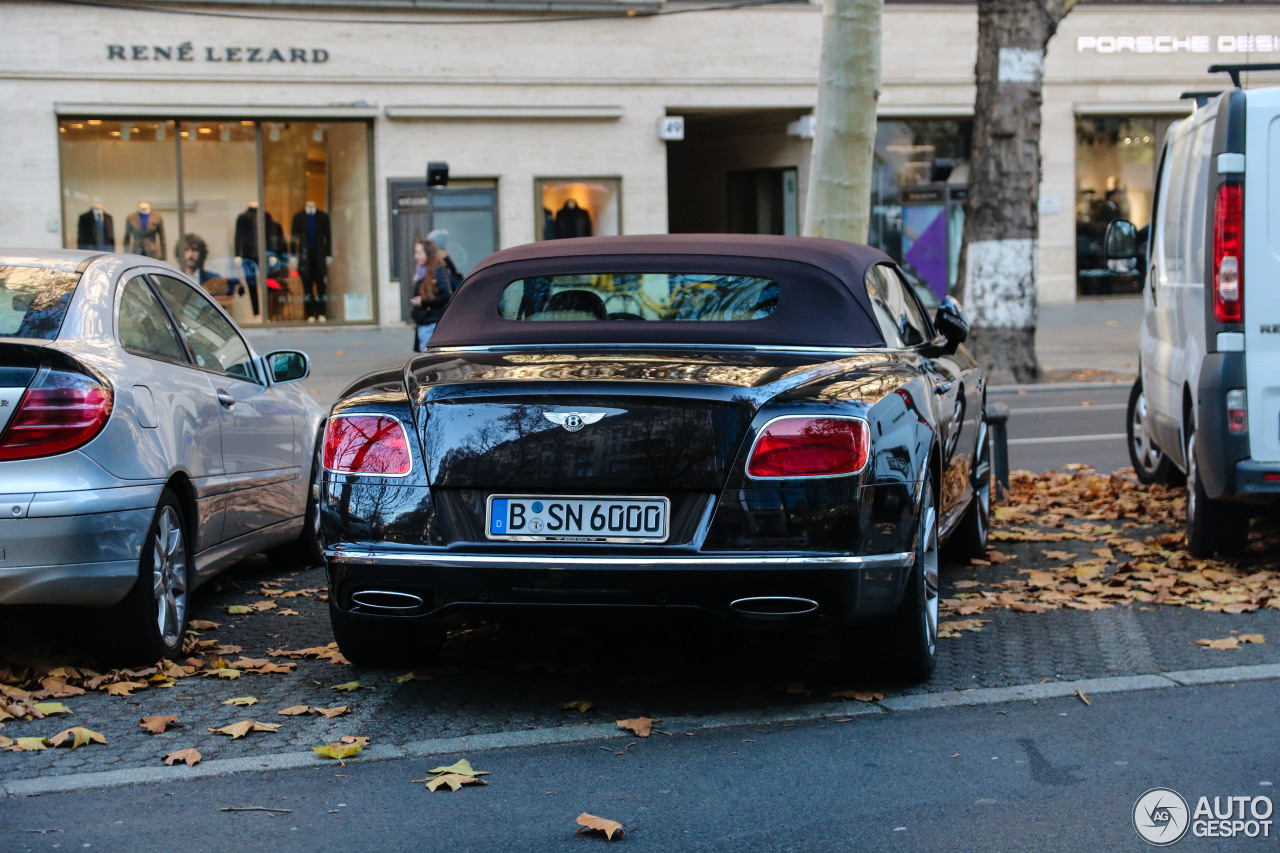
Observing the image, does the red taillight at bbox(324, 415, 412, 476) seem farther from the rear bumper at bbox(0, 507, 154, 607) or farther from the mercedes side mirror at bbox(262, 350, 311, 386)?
the mercedes side mirror at bbox(262, 350, 311, 386)

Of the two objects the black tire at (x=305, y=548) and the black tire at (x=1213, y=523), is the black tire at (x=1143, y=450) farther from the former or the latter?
the black tire at (x=305, y=548)

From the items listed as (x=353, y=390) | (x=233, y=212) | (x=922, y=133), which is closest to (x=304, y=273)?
(x=233, y=212)

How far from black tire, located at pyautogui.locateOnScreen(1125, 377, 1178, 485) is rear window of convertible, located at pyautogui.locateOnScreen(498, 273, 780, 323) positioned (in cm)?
448

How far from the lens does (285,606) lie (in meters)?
6.75

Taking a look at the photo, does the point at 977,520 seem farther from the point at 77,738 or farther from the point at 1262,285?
the point at 77,738

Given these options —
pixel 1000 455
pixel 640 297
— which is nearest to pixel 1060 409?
pixel 1000 455

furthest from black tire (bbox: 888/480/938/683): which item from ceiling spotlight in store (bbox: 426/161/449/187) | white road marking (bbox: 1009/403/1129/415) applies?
ceiling spotlight in store (bbox: 426/161/449/187)

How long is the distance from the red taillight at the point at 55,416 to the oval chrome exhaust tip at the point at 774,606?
2.16 meters

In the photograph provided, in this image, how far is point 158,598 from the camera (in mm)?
5430

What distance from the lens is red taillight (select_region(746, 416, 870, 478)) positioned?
4.58 m

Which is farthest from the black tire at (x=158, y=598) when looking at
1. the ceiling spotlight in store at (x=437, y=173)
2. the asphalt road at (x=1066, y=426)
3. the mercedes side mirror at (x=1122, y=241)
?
the ceiling spotlight in store at (x=437, y=173)

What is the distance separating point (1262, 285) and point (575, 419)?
3.54 m

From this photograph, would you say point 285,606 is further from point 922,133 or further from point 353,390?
point 922,133

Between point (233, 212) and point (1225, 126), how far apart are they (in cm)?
2084
